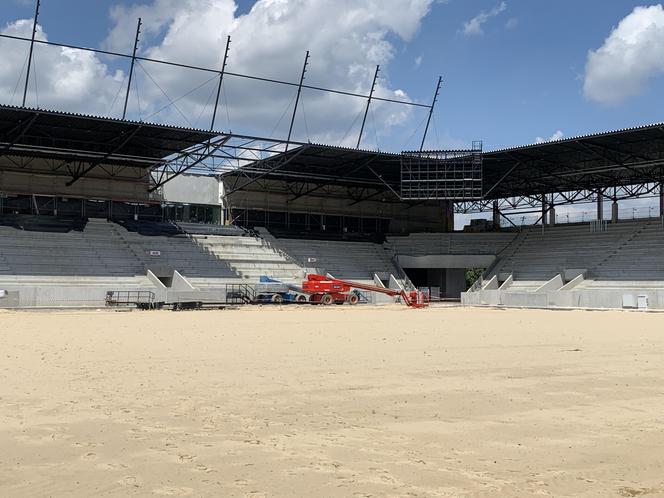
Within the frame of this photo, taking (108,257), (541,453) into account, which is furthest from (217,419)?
(108,257)

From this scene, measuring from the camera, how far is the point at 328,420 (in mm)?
9508

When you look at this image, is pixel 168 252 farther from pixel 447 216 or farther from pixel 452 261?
pixel 447 216

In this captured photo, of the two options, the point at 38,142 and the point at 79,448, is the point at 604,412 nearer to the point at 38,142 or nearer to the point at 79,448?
the point at 79,448

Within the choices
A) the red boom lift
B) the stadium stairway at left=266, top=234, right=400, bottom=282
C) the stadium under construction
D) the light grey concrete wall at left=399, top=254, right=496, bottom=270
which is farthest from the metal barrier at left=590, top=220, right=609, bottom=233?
the red boom lift

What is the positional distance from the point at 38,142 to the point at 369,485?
148 feet

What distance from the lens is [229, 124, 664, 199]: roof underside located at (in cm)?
4819

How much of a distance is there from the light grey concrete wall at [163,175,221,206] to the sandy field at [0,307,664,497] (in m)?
38.9

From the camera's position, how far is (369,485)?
660 centimetres

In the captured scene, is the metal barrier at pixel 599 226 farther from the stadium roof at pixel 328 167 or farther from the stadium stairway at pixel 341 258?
the stadium roof at pixel 328 167

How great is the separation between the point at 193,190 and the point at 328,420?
5119 centimetres

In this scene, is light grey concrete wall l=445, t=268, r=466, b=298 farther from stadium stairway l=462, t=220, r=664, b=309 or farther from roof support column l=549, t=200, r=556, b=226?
roof support column l=549, t=200, r=556, b=226

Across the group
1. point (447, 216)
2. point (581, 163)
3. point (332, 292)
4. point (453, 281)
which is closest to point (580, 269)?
point (581, 163)

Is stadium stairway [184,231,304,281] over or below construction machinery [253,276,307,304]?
over

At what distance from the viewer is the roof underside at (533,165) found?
→ 158 ft
